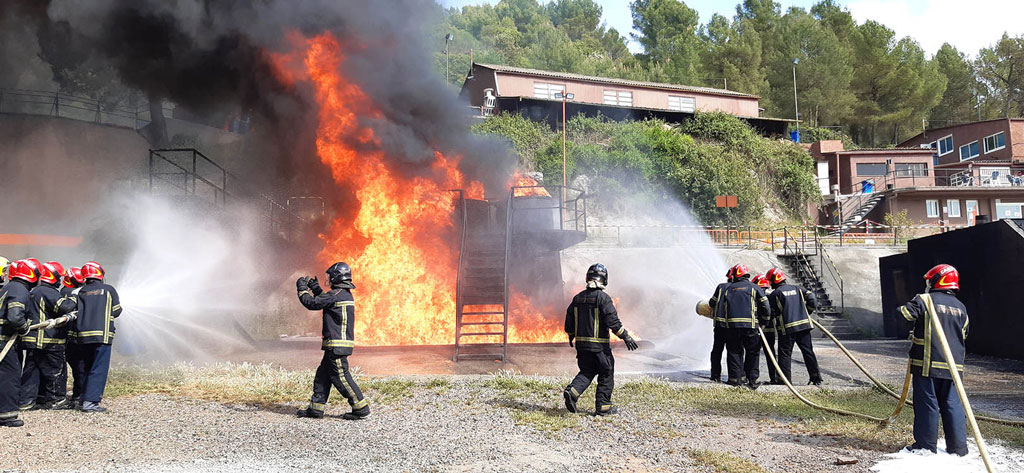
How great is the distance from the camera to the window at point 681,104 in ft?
149

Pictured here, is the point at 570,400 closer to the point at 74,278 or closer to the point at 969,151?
the point at 74,278

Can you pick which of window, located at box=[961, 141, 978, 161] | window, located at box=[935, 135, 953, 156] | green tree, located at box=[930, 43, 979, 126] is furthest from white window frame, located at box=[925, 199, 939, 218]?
green tree, located at box=[930, 43, 979, 126]

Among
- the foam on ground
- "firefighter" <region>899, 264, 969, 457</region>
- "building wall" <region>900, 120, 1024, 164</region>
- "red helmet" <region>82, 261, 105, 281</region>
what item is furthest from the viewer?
"building wall" <region>900, 120, 1024, 164</region>

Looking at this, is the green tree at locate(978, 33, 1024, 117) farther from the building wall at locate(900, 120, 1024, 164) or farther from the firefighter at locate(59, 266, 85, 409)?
the firefighter at locate(59, 266, 85, 409)

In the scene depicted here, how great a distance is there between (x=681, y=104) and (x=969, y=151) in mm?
21374

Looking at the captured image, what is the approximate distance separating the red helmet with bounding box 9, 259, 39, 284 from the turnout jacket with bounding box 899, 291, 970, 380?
360 inches

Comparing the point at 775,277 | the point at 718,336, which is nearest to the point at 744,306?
the point at 718,336

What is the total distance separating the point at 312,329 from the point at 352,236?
2.44 meters

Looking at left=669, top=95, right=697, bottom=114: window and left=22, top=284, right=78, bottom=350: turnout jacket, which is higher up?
left=669, top=95, right=697, bottom=114: window

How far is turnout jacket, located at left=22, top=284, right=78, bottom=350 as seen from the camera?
7.60 meters

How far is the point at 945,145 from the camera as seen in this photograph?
4969 centimetres

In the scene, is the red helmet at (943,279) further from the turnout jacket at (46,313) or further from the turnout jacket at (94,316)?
the turnout jacket at (46,313)

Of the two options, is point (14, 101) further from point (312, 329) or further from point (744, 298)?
point (744, 298)

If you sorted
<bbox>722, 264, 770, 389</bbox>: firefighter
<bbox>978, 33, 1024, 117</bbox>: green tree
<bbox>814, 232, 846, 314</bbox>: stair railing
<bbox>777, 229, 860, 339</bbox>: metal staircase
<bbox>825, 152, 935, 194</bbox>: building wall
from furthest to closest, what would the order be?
<bbox>978, 33, 1024, 117</bbox>: green tree, <bbox>825, 152, 935, 194</bbox>: building wall, <bbox>814, 232, 846, 314</bbox>: stair railing, <bbox>777, 229, 860, 339</bbox>: metal staircase, <bbox>722, 264, 770, 389</bbox>: firefighter
